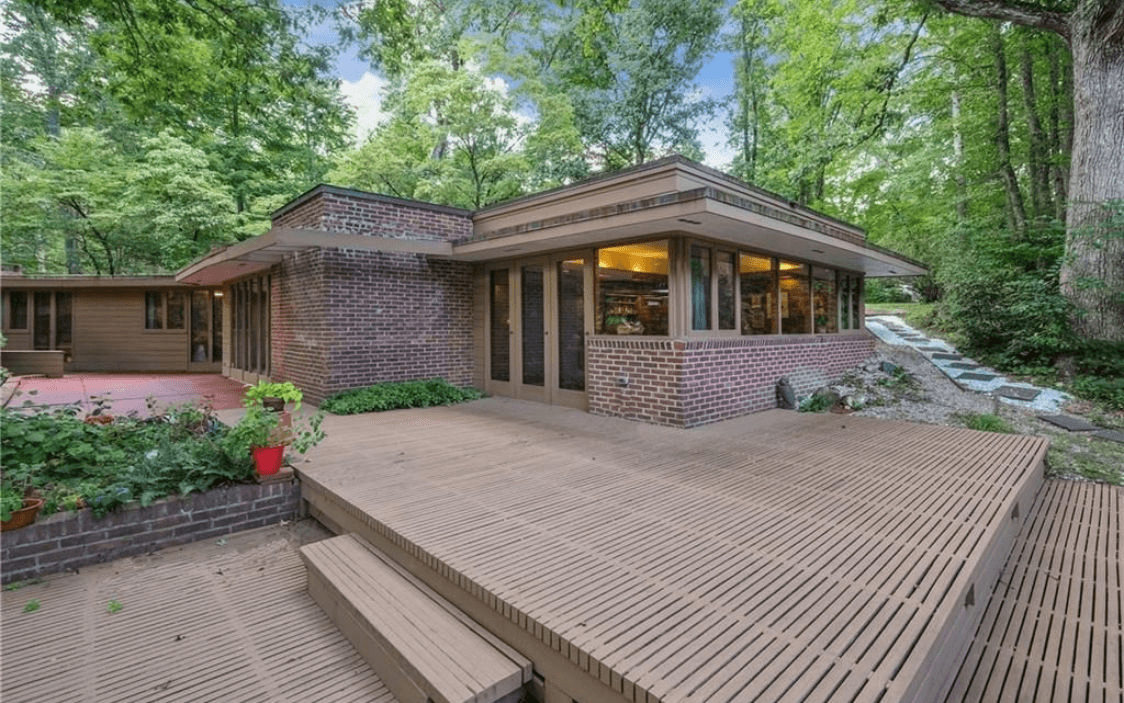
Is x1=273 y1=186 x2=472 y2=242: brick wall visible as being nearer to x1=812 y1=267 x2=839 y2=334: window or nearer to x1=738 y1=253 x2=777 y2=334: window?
x1=738 y1=253 x2=777 y2=334: window

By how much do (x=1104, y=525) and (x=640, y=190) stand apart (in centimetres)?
497

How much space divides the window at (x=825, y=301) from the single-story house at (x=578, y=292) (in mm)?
47

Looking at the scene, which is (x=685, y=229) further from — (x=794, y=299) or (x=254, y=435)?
(x=254, y=435)

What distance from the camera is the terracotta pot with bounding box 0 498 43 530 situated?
2.72 metres

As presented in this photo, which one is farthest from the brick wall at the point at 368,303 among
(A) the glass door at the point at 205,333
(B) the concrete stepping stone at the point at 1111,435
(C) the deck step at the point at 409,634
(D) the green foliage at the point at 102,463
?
(B) the concrete stepping stone at the point at 1111,435

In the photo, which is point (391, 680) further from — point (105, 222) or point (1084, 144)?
point (105, 222)

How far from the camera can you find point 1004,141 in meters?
10.4

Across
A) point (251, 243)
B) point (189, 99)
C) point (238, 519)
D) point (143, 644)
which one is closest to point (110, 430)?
point (238, 519)

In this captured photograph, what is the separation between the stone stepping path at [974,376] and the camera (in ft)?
21.2

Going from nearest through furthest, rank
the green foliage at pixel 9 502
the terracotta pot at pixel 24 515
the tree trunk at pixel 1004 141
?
the green foliage at pixel 9 502 < the terracotta pot at pixel 24 515 < the tree trunk at pixel 1004 141

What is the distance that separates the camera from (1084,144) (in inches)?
286

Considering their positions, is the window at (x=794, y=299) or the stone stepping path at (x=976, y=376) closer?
the window at (x=794, y=299)

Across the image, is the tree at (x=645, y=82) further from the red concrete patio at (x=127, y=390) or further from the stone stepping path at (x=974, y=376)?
A: the red concrete patio at (x=127, y=390)

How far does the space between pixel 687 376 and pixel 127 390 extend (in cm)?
988
